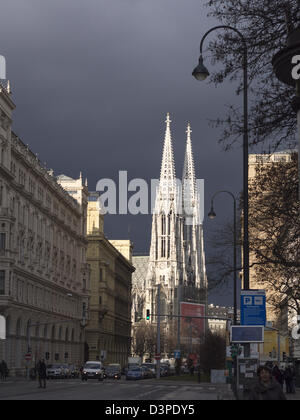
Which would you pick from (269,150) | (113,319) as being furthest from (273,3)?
(113,319)

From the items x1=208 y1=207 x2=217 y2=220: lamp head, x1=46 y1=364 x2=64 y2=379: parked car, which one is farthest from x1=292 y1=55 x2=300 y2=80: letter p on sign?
x1=46 y1=364 x2=64 y2=379: parked car

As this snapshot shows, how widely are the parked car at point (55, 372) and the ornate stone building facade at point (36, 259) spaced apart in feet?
8.67

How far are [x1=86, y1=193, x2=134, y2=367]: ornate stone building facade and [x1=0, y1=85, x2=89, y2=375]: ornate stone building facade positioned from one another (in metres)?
8.06

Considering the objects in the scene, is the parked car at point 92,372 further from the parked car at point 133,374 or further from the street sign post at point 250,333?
the street sign post at point 250,333

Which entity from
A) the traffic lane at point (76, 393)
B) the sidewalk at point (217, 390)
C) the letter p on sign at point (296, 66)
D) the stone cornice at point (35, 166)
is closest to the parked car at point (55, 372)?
the sidewalk at point (217, 390)

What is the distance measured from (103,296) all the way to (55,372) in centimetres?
4530

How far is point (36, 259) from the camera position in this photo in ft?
277

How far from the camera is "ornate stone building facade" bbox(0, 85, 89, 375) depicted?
2832 inches

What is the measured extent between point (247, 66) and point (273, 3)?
2.02 m

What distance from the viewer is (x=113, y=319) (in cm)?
13438

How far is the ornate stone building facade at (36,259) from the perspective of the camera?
236ft

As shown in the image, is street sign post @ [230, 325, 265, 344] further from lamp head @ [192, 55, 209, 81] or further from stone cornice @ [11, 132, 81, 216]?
stone cornice @ [11, 132, 81, 216]
